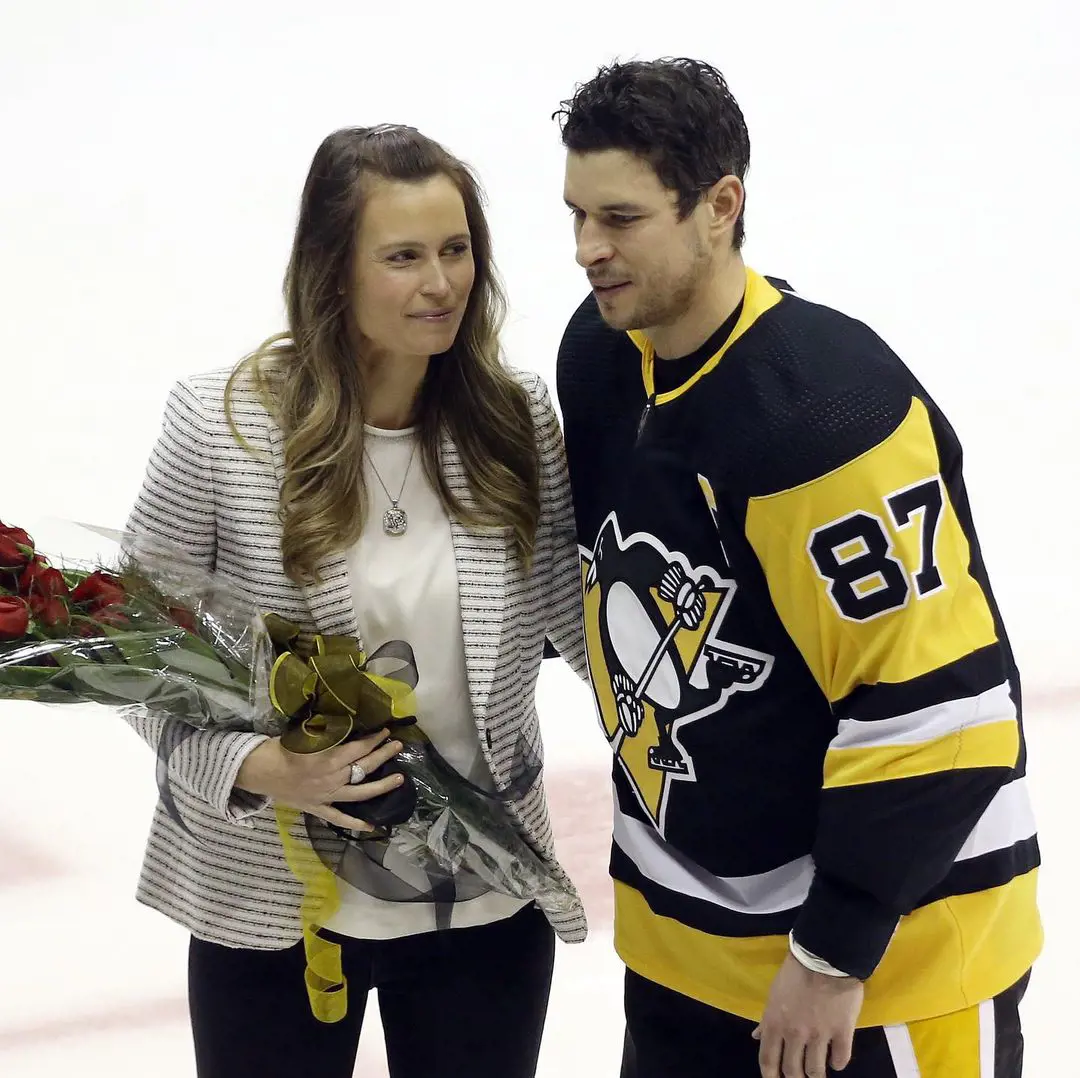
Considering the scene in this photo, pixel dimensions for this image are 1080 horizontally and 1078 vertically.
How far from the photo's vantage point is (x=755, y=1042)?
1585mm

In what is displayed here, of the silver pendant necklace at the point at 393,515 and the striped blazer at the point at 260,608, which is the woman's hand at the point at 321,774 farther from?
the silver pendant necklace at the point at 393,515

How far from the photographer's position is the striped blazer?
1576 mm

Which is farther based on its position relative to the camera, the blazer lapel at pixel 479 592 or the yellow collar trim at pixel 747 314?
the blazer lapel at pixel 479 592

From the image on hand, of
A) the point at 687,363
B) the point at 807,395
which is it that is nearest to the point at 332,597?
the point at 687,363

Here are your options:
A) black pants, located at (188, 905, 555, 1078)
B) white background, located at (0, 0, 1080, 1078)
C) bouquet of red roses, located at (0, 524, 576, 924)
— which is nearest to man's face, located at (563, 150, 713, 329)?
bouquet of red roses, located at (0, 524, 576, 924)

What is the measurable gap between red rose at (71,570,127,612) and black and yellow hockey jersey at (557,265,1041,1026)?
0.47 meters

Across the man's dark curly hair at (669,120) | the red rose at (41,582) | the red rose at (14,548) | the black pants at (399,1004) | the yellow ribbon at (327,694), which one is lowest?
the black pants at (399,1004)

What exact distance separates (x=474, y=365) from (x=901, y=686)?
1.98 feet

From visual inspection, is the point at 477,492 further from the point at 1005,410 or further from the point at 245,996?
the point at 1005,410

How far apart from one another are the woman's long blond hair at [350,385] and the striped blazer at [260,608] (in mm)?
20

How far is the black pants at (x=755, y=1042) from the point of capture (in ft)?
4.82

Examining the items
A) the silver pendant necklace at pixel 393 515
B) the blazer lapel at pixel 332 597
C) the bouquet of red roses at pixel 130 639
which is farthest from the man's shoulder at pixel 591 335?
the bouquet of red roses at pixel 130 639

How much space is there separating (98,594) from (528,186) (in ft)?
9.26

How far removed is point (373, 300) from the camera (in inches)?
62.6
